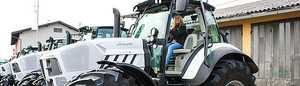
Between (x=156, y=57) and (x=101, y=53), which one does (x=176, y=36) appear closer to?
(x=156, y=57)

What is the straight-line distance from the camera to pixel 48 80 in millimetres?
7543

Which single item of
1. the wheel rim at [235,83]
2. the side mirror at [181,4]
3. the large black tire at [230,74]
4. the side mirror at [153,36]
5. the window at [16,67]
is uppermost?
the side mirror at [181,4]

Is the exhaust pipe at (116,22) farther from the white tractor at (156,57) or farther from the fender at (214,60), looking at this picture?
the fender at (214,60)

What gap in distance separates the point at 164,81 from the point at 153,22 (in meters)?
1.19

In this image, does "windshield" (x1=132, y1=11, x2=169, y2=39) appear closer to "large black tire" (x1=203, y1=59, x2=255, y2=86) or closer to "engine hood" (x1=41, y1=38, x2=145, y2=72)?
"engine hood" (x1=41, y1=38, x2=145, y2=72)

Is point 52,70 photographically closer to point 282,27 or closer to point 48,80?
point 48,80

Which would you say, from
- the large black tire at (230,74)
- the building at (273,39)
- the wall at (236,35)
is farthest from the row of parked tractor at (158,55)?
the wall at (236,35)

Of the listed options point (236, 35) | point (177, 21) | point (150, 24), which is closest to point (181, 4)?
point (177, 21)

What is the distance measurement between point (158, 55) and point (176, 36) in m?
0.85

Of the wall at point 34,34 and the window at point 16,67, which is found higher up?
the wall at point 34,34

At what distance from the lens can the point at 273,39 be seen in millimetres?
13297

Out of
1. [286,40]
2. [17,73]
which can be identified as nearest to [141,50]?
[286,40]

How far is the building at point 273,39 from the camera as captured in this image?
12.4 meters

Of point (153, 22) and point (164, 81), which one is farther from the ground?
point (153, 22)
